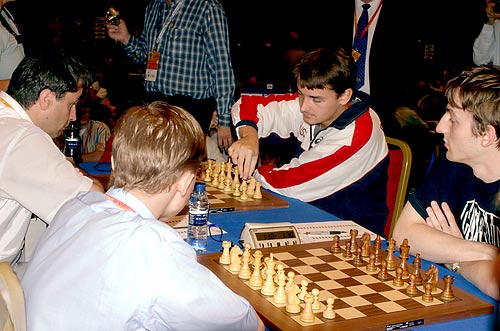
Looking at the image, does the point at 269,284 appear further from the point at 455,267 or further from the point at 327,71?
the point at 327,71

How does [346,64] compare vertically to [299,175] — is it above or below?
above

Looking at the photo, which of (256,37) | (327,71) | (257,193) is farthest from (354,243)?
(256,37)

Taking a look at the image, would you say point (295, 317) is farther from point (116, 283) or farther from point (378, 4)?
point (378, 4)

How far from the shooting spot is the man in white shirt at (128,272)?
1.48 meters

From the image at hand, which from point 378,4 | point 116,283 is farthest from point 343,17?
point 116,283

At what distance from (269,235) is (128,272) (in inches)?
40.0

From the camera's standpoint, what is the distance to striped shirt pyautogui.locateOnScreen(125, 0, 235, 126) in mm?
4816

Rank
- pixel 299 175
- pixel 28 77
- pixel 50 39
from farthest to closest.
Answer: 1. pixel 50 39
2. pixel 299 175
3. pixel 28 77

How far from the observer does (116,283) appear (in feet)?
4.85

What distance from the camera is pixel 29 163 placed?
2244 millimetres

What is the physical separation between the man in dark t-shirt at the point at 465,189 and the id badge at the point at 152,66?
2780 millimetres

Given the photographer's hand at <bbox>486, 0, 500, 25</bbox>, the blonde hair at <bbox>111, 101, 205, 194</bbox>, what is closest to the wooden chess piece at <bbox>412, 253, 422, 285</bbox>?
the blonde hair at <bbox>111, 101, 205, 194</bbox>

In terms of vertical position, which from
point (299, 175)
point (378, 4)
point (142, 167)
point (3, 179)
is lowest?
point (299, 175)

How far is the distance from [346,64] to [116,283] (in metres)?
2.17
